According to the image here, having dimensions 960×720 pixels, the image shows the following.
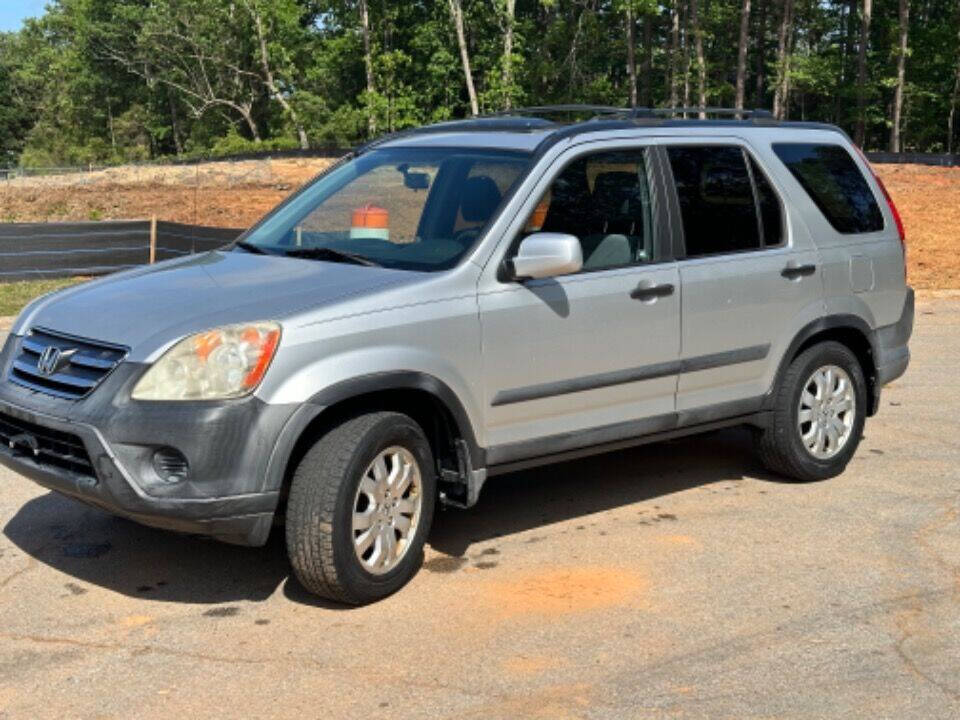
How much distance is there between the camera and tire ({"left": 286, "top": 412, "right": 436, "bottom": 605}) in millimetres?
4859

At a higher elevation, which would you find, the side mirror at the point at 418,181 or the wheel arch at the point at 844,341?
the side mirror at the point at 418,181

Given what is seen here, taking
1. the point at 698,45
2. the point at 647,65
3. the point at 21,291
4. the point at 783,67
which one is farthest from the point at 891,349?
the point at 647,65

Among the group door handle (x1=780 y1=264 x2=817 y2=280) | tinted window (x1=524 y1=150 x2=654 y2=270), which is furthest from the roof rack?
door handle (x1=780 y1=264 x2=817 y2=280)

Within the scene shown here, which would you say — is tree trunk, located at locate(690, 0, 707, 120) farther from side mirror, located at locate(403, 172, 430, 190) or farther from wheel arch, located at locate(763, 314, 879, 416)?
side mirror, located at locate(403, 172, 430, 190)

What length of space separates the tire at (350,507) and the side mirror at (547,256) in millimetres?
800

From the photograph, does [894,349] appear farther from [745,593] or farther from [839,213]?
[745,593]

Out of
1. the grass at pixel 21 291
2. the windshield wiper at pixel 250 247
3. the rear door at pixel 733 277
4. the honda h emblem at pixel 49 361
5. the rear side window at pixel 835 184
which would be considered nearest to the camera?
the honda h emblem at pixel 49 361

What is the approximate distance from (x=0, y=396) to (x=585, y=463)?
11.3 feet

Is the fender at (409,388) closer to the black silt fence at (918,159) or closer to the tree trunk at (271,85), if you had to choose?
the black silt fence at (918,159)

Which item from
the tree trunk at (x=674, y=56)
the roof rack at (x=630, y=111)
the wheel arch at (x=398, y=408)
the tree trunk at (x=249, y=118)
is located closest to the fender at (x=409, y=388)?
the wheel arch at (x=398, y=408)

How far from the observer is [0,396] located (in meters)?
5.16

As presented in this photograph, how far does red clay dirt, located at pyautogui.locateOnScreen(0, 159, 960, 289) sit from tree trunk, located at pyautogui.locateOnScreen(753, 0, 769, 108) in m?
32.0

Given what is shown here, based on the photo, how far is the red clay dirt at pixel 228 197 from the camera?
22812 mm

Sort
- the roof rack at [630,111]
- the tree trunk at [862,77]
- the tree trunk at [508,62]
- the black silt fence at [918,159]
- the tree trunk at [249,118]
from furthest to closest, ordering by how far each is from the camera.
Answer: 1. the tree trunk at [249,118]
2. the tree trunk at [862,77]
3. the tree trunk at [508,62]
4. the black silt fence at [918,159]
5. the roof rack at [630,111]
